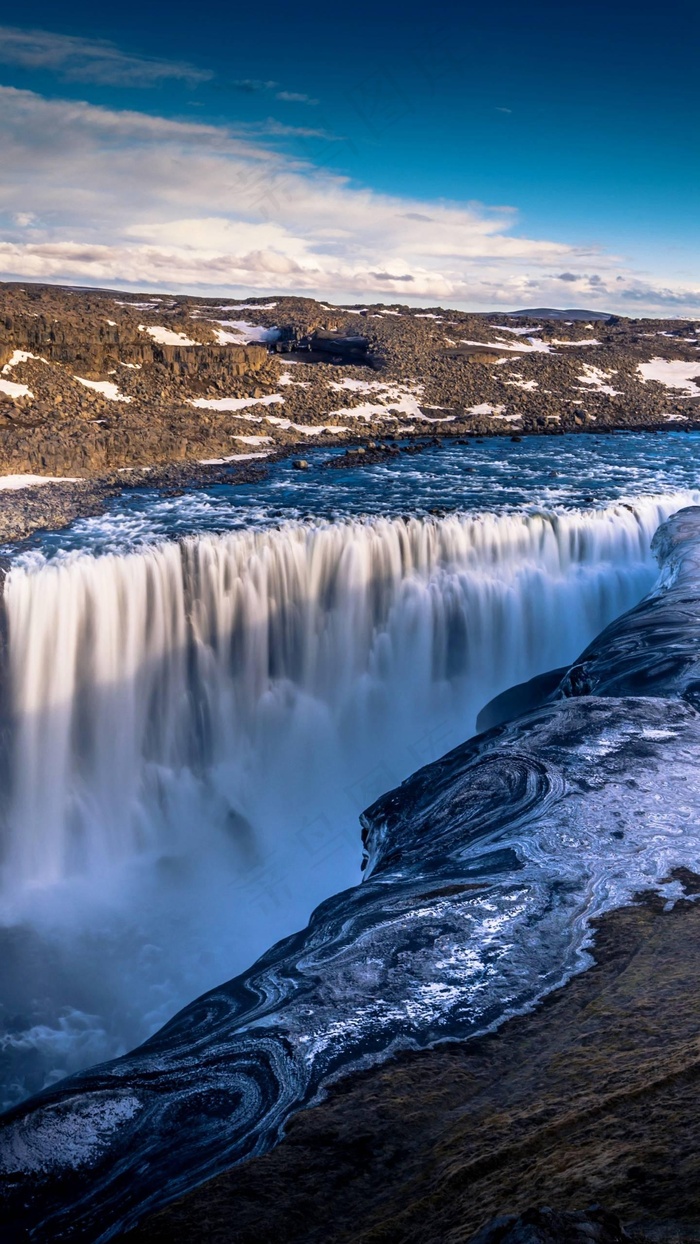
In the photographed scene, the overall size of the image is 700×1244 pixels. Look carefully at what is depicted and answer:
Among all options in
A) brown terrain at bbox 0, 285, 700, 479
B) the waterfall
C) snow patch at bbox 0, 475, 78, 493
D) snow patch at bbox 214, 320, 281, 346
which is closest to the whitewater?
the waterfall

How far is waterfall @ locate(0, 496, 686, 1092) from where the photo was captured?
11867 mm

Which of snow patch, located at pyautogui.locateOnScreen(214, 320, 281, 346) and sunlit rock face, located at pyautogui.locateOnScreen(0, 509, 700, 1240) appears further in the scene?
snow patch, located at pyautogui.locateOnScreen(214, 320, 281, 346)

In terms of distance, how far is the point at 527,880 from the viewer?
19.4ft

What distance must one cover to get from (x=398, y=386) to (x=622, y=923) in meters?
34.6

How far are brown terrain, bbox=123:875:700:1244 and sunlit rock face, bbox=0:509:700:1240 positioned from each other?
0.20 metres

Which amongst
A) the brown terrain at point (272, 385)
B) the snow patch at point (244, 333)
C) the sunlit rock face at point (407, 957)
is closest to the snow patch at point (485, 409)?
the brown terrain at point (272, 385)

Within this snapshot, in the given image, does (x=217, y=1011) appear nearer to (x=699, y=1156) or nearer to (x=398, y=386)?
(x=699, y=1156)

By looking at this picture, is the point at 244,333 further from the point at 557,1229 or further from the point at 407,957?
the point at 557,1229

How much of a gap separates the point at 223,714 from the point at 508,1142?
12.1 metres

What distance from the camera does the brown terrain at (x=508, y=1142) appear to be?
2.89 m

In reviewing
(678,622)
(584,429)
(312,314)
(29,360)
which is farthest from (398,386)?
(678,622)

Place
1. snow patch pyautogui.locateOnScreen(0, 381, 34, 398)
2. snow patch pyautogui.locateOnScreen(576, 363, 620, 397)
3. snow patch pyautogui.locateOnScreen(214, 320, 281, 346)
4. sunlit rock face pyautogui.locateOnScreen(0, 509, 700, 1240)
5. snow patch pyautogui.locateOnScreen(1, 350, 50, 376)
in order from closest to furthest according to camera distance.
A: sunlit rock face pyautogui.locateOnScreen(0, 509, 700, 1240)
snow patch pyautogui.locateOnScreen(0, 381, 34, 398)
snow patch pyautogui.locateOnScreen(1, 350, 50, 376)
snow patch pyautogui.locateOnScreen(576, 363, 620, 397)
snow patch pyautogui.locateOnScreen(214, 320, 281, 346)

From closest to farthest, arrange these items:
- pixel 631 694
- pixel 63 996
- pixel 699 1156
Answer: pixel 699 1156 → pixel 631 694 → pixel 63 996

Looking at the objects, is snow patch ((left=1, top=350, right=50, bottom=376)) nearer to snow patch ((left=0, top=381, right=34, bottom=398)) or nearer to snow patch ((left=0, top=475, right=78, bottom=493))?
snow patch ((left=0, top=381, right=34, bottom=398))
